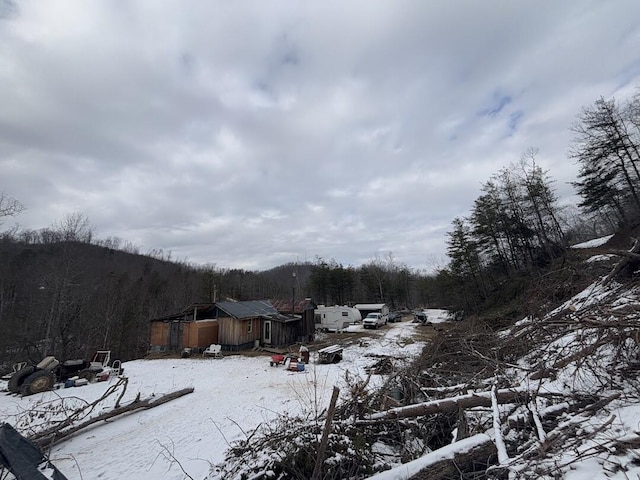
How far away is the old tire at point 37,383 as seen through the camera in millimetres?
10148

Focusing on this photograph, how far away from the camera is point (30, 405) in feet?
29.6

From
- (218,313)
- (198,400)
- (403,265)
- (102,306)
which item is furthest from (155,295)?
(403,265)

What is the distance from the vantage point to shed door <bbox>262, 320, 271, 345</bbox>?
21.6 metres

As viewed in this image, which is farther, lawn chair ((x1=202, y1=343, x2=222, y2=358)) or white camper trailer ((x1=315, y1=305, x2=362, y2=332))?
white camper trailer ((x1=315, y1=305, x2=362, y2=332))

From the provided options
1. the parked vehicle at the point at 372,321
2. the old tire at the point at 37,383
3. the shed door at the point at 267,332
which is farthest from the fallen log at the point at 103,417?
the parked vehicle at the point at 372,321

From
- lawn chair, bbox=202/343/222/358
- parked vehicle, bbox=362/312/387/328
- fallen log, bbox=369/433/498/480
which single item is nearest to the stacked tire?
lawn chair, bbox=202/343/222/358

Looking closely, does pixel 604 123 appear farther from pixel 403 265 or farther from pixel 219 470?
pixel 403 265

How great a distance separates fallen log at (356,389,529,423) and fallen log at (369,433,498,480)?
24.7 inches

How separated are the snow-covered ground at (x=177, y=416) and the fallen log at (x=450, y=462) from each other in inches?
58.4

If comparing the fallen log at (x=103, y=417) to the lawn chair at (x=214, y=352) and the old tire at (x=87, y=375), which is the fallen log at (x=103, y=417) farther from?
the lawn chair at (x=214, y=352)

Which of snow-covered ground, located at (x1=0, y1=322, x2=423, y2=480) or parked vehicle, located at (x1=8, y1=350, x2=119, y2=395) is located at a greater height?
parked vehicle, located at (x1=8, y1=350, x2=119, y2=395)

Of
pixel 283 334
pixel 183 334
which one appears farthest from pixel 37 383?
pixel 283 334

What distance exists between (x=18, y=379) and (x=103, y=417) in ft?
20.5

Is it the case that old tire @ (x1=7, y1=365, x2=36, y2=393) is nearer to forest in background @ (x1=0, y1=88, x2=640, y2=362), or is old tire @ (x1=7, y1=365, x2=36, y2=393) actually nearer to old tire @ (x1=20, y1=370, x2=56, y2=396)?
old tire @ (x1=20, y1=370, x2=56, y2=396)
